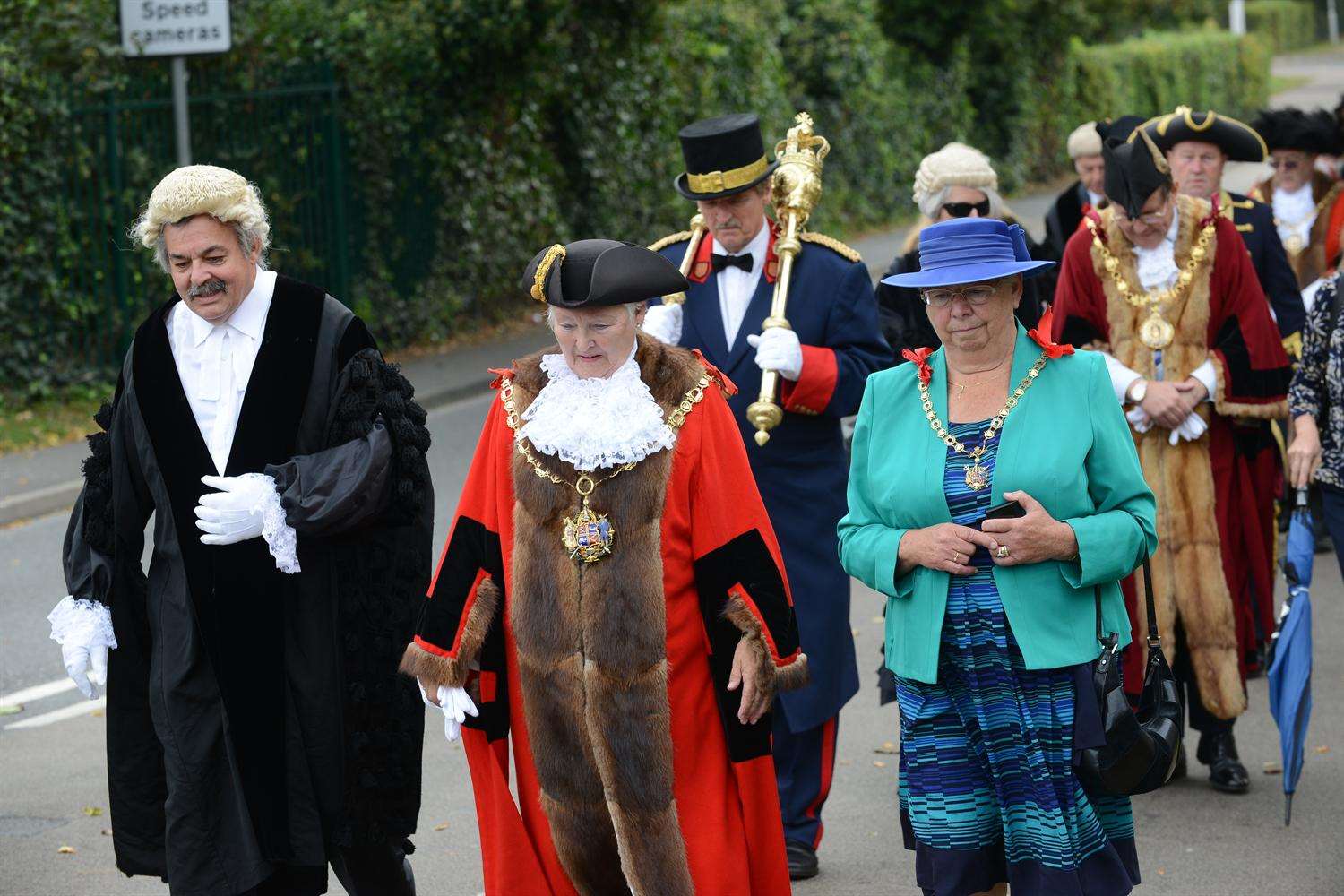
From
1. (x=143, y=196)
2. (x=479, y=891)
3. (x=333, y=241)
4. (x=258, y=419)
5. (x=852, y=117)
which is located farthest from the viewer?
(x=852, y=117)

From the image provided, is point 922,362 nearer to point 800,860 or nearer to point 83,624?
point 800,860

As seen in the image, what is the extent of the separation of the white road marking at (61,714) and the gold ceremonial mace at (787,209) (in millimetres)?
3258

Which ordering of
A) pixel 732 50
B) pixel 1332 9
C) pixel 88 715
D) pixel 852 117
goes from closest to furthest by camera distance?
pixel 88 715 < pixel 732 50 < pixel 852 117 < pixel 1332 9

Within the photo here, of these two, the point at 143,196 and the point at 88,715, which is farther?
the point at 143,196

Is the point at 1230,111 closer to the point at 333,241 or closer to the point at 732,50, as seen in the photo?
the point at 732,50

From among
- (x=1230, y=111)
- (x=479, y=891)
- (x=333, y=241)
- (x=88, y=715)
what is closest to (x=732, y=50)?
(x=333, y=241)

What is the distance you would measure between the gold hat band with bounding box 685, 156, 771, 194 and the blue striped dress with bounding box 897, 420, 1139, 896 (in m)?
1.54

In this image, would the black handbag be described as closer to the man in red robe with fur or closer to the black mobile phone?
the black mobile phone

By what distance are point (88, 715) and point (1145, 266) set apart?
447 cm

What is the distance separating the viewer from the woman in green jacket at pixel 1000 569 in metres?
4.24

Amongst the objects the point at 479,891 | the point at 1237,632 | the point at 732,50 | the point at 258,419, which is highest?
the point at 732,50

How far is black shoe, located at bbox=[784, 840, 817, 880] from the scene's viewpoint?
18.7 feet

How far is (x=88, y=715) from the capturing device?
7.54 meters

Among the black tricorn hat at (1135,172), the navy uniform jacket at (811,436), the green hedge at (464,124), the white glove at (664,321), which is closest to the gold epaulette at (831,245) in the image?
the navy uniform jacket at (811,436)
